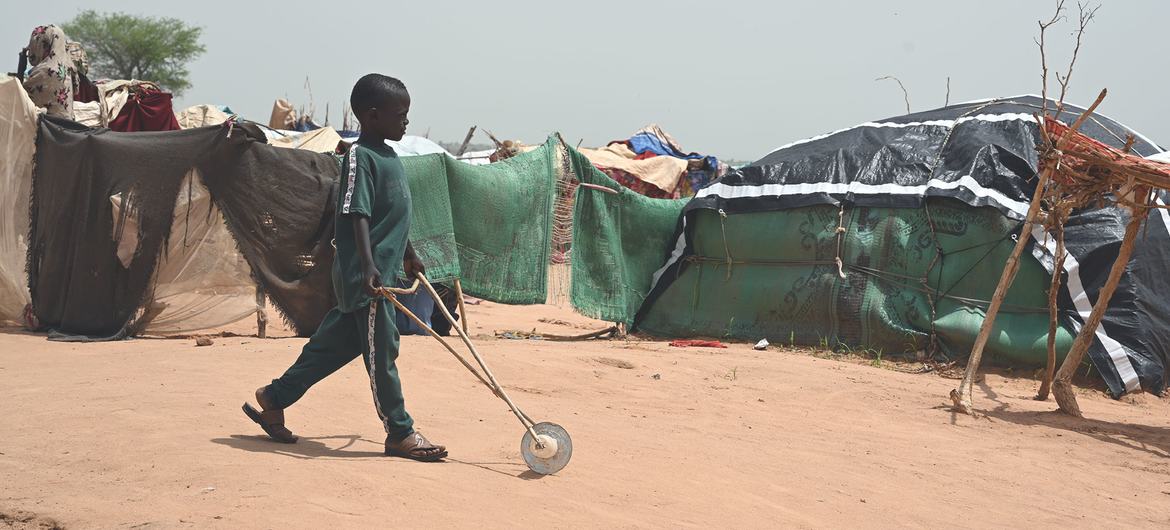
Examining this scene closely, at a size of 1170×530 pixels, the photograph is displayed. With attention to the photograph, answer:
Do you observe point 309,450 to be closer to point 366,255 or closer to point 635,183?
point 366,255

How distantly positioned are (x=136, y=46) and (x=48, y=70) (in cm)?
3221

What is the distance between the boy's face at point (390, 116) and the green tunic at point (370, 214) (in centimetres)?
7

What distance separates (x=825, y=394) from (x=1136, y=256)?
3098 millimetres

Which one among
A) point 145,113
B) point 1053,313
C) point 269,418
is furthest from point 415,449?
point 145,113

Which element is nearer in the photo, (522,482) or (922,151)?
(522,482)

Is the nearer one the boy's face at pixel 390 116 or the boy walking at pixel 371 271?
the boy walking at pixel 371 271

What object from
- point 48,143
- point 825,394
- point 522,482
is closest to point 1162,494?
point 825,394

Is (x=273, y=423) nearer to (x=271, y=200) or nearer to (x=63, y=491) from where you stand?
(x=63, y=491)

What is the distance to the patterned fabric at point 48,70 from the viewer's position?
8.27m

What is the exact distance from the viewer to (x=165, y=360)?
592 centimetres

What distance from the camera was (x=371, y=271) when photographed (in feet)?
12.3

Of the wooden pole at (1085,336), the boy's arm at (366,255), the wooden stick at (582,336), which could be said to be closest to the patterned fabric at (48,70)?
the wooden stick at (582,336)

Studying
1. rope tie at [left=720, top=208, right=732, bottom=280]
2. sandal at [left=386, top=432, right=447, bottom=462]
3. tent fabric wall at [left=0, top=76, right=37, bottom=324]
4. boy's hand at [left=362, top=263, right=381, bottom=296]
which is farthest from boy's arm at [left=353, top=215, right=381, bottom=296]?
rope tie at [left=720, top=208, right=732, bottom=280]

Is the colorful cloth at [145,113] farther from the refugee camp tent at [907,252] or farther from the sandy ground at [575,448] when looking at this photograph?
the refugee camp tent at [907,252]
